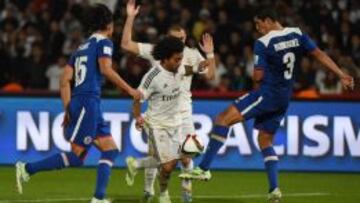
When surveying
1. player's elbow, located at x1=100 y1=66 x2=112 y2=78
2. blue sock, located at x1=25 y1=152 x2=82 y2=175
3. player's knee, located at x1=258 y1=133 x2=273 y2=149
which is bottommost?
blue sock, located at x1=25 y1=152 x2=82 y2=175

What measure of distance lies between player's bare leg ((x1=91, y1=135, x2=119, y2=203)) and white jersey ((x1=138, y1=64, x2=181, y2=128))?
0.51 m

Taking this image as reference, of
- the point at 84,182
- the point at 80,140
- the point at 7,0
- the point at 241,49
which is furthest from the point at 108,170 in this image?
the point at 7,0

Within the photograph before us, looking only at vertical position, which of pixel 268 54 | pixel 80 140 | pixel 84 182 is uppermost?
pixel 268 54

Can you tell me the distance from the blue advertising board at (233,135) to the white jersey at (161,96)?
4515 mm

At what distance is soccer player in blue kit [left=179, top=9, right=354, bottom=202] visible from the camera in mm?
11328

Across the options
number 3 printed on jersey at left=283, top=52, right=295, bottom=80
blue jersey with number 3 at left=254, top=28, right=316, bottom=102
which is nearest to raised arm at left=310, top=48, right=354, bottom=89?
blue jersey with number 3 at left=254, top=28, right=316, bottom=102

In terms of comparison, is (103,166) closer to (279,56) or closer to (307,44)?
(279,56)

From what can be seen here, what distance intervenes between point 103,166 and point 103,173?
89 mm

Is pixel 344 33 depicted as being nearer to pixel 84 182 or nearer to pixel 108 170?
pixel 84 182

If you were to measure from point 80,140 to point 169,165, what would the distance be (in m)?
0.98

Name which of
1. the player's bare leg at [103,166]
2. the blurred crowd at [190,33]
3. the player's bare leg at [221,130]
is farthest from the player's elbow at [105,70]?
the blurred crowd at [190,33]

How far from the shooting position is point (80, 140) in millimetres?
10688

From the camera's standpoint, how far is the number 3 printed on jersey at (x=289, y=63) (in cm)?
1138

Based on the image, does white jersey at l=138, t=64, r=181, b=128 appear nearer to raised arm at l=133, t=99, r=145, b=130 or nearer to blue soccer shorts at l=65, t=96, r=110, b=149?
raised arm at l=133, t=99, r=145, b=130
